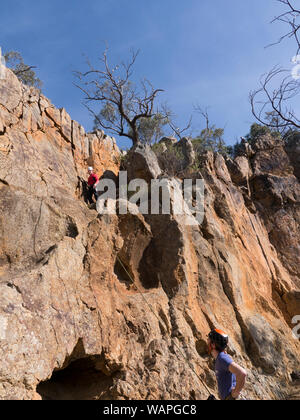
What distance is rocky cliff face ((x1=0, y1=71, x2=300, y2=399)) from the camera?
6.68 metres

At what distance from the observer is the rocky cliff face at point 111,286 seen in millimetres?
6684

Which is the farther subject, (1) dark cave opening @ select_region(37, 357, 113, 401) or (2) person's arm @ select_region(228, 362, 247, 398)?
(1) dark cave opening @ select_region(37, 357, 113, 401)

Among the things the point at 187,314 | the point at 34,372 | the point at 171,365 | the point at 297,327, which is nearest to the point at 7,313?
the point at 34,372

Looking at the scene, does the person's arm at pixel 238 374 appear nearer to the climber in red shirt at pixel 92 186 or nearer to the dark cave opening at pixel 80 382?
the dark cave opening at pixel 80 382

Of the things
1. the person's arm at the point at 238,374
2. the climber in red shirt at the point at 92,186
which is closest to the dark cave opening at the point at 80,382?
the person's arm at the point at 238,374

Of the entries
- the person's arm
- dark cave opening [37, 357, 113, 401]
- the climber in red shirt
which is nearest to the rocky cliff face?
dark cave opening [37, 357, 113, 401]

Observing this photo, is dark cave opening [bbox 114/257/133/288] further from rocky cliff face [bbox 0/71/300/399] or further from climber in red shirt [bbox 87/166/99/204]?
climber in red shirt [bbox 87/166/99/204]

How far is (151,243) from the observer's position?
1112cm

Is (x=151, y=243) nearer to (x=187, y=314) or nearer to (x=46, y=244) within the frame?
(x=187, y=314)

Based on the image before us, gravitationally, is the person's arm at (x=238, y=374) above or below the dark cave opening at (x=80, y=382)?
above

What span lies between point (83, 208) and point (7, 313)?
448cm

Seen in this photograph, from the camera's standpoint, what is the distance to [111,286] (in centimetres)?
862

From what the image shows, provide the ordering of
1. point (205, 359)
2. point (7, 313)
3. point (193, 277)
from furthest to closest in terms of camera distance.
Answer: point (193, 277)
point (205, 359)
point (7, 313)
